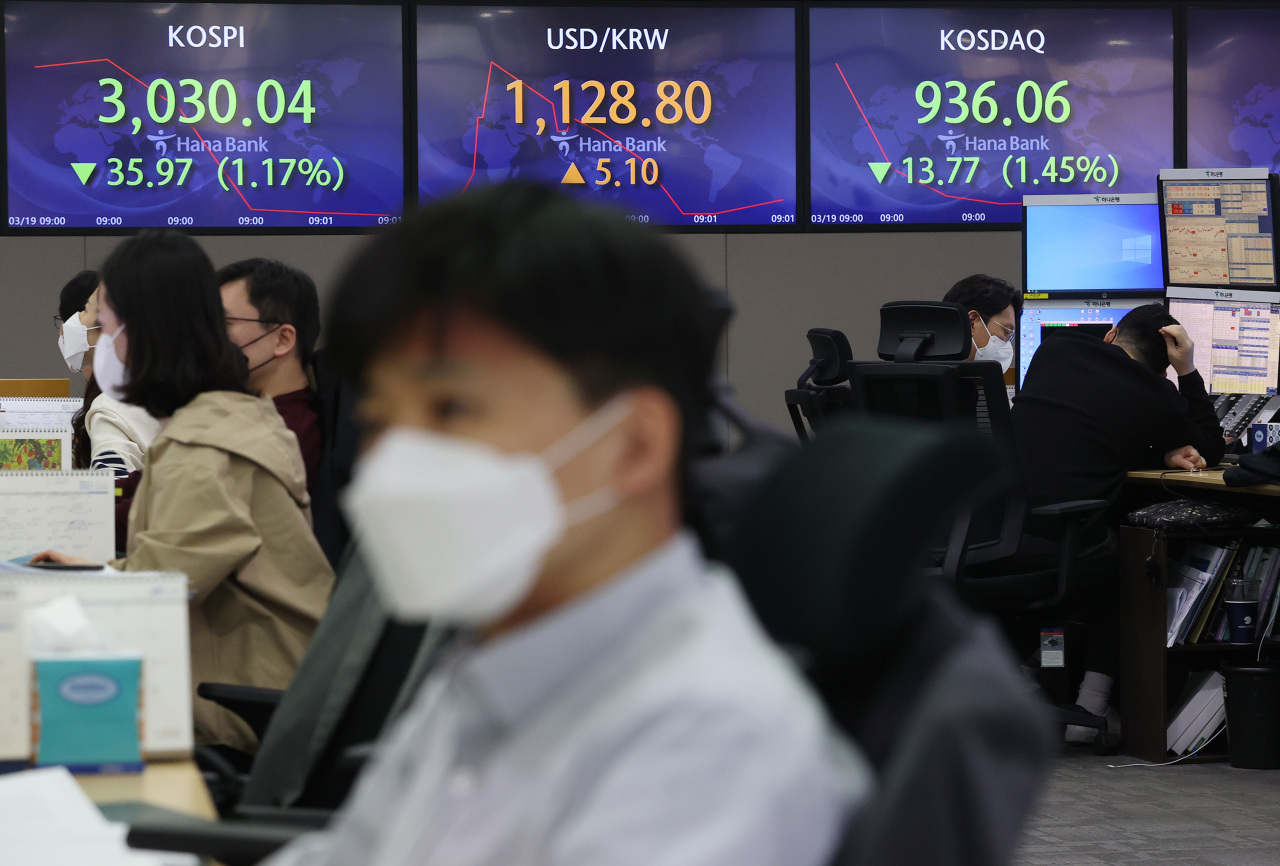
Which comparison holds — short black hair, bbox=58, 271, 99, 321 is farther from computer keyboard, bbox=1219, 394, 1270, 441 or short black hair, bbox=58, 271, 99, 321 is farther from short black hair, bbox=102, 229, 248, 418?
computer keyboard, bbox=1219, 394, 1270, 441

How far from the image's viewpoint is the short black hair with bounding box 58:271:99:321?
4.55 m

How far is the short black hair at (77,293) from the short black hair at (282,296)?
6.97 feet

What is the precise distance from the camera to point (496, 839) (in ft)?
2.11

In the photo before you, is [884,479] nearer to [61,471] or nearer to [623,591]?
[623,591]

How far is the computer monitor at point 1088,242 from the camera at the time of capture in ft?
17.2

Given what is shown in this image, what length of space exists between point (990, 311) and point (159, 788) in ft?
15.3

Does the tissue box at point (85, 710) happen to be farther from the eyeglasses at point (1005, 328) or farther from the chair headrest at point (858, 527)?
the eyeglasses at point (1005, 328)

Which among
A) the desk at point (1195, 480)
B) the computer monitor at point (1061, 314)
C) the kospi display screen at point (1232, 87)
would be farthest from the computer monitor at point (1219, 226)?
the kospi display screen at point (1232, 87)

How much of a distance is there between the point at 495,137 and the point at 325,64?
0.74 metres

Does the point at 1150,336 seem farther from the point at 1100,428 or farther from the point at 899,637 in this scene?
the point at 899,637

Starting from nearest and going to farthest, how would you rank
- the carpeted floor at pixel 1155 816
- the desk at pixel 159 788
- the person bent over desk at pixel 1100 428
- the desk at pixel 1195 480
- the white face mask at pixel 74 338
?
the desk at pixel 159 788, the carpeted floor at pixel 1155 816, the desk at pixel 1195 480, the person bent over desk at pixel 1100 428, the white face mask at pixel 74 338

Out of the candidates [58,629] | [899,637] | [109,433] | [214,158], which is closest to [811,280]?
[214,158]

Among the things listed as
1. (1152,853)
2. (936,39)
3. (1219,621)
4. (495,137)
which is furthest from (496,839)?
(936,39)
